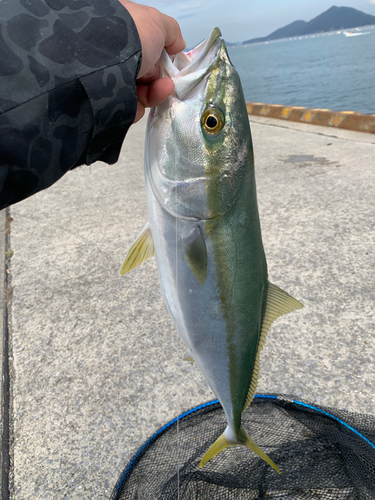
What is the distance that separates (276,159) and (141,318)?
3862 millimetres

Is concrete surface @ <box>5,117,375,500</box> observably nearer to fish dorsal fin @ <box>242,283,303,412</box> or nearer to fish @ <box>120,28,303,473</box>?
fish dorsal fin @ <box>242,283,303,412</box>

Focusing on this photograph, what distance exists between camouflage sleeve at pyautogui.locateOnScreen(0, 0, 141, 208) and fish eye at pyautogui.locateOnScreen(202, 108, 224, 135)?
0.24 m

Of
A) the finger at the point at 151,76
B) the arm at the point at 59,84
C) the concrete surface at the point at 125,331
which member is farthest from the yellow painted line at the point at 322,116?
the arm at the point at 59,84

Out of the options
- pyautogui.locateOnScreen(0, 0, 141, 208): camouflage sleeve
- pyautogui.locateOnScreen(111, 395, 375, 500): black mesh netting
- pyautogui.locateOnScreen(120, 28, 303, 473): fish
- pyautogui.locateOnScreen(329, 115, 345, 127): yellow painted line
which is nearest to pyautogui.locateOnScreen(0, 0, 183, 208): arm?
pyautogui.locateOnScreen(0, 0, 141, 208): camouflage sleeve

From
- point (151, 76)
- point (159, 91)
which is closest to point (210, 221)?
point (159, 91)

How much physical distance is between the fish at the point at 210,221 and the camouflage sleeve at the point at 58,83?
0.63 feet

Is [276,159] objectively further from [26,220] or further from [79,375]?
[79,375]

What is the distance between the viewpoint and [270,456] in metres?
1.76

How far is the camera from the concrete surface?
199 centimetres

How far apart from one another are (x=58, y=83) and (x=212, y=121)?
0.49 m

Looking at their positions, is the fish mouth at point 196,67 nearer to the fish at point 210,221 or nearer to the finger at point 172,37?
the fish at point 210,221

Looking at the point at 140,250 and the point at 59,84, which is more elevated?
the point at 59,84

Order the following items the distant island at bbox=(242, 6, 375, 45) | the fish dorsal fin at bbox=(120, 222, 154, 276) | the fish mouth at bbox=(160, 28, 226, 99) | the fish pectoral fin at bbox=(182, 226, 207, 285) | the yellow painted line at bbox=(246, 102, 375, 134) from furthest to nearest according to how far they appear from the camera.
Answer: the distant island at bbox=(242, 6, 375, 45)
the yellow painted line at bbox=(246, 102, 375, 134)
the fish dorsal fin at bbox=(120, 222, 154, 276)
the fish pectoral fin at bbox=(182, 226, 207, 285)
the fish mouth at bbox=(160, 28, 226, 99)

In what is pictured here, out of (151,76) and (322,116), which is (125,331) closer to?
(151,76)
